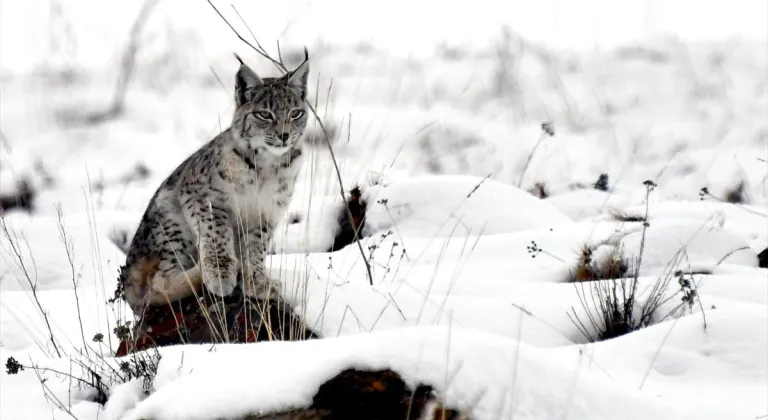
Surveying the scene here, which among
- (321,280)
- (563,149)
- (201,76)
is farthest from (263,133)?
(201,76)

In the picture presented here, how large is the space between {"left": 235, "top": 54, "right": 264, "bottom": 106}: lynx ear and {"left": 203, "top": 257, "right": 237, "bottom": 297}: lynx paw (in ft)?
2.74

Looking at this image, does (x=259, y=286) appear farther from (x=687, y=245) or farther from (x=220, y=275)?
(x=687, y=245)

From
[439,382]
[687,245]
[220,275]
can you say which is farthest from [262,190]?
[439,382]

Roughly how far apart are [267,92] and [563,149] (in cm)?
584

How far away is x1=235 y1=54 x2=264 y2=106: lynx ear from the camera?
14.8ft

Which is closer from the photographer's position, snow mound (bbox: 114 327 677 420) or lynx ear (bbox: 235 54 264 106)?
snow mound (bbox: 114 327 677 420)

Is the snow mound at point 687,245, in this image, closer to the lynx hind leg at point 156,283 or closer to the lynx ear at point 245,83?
the lynx ear at point 245,83

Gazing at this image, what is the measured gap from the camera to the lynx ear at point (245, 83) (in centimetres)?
452

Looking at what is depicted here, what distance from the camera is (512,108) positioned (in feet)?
37.2

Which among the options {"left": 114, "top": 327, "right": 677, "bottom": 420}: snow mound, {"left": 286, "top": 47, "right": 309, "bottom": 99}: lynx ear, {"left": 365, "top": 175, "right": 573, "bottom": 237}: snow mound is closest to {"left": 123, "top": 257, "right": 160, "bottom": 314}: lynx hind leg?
{"left": 286, "top": 47, "right": 309, "bottom": 99}: lynx ear

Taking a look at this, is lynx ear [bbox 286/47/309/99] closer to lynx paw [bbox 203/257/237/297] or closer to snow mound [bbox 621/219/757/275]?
lynx paw [bbox 203/257/237/297]

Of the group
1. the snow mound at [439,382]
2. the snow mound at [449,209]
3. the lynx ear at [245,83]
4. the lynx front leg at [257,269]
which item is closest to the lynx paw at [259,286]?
the lynx front leg at [257,269]

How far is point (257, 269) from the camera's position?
14.0ft

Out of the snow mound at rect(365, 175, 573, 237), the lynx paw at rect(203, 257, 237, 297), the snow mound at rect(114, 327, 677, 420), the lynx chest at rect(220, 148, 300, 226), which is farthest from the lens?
the snow mound at rect(365, 175, 573, 237)
